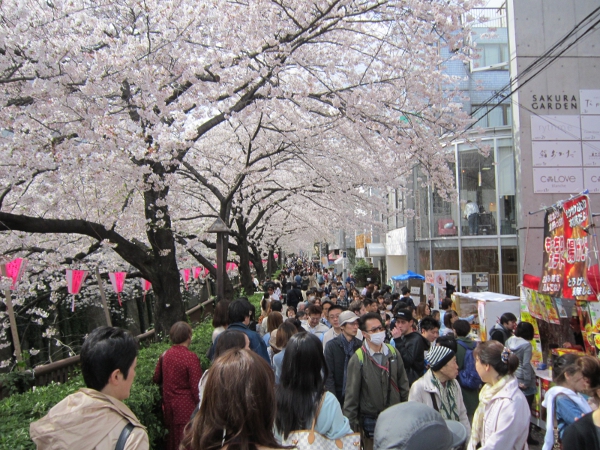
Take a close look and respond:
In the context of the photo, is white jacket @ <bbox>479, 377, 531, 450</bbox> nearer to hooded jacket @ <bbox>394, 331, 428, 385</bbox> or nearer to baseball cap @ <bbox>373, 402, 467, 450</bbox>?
baseball cap @ <bbox>373, 402, 467, 450</bbox>

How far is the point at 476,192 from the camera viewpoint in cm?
1677

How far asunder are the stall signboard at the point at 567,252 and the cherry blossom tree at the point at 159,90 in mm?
2578

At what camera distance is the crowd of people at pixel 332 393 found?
1.82m

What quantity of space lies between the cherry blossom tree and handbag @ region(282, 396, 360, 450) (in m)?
4.97

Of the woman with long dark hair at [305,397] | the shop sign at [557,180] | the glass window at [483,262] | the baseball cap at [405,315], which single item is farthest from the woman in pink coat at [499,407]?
the glass window at [483,262]

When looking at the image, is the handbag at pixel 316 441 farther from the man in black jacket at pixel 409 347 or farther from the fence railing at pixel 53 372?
the fence railing at pixel 53 372

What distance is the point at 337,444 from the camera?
8.45ft

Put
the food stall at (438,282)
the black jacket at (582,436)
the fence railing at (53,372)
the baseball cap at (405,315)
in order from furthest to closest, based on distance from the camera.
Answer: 1. the food stall at (438,282)
2. the fence railing at (53,372)
3. the baseball cap at (405,315)
4. the black jacket at (582,436)

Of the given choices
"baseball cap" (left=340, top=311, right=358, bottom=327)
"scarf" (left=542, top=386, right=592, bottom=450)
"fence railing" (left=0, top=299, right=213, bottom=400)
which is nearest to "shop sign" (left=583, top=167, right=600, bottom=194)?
"baseball cap" (left=340, top=311, right=358, bottom=327)

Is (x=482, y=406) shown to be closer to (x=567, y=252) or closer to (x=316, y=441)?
(x=316, y=441)

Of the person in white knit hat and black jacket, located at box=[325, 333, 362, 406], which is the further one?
black jacket, located at box=[325, 333, 362, 406]

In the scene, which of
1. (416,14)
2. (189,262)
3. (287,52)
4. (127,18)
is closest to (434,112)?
(416,14)

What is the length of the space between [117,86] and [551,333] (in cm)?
730

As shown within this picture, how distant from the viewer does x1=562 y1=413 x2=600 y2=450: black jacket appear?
230 centimetres
